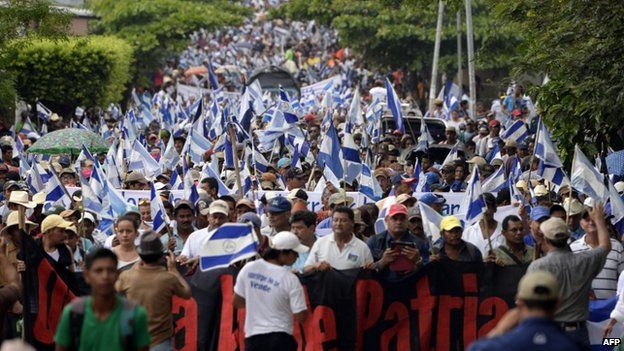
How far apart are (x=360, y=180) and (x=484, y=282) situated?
5.00 metres

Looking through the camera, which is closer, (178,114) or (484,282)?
(484,282)

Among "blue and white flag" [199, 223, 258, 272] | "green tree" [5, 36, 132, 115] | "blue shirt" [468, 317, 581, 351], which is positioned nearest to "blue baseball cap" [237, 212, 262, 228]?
"blue and white flag" [199, 223, 258, 272]

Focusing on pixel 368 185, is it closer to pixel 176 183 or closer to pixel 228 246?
pixel 176 183

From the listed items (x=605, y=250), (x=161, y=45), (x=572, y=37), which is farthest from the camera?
(x=161, y=45)

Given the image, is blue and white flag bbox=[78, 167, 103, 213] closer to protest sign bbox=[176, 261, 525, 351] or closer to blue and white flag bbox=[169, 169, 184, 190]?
protest sign bbox=[176, 261, 525, 351]

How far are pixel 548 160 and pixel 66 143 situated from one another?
978 cm

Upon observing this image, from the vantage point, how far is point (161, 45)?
52.2 metres

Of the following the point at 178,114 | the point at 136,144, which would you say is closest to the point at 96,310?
the point at 136,144

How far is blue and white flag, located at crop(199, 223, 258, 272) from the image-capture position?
12.0 metres

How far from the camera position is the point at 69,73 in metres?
38.1

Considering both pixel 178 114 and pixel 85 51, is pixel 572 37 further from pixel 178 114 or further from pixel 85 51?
pixel 85 51

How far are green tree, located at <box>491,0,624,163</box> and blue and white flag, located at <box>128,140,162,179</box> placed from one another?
4.79 meters

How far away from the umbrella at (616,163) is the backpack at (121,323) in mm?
10493
